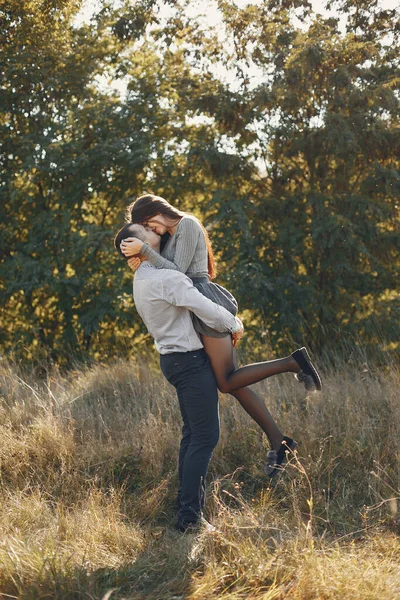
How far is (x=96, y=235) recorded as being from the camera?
930cm

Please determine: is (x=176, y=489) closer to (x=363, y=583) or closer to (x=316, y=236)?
(x=363, y=583)

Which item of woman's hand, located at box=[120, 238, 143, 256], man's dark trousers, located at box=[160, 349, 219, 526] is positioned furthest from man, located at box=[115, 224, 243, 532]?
woman's hand, located at box=[120, 238, 143, 256]

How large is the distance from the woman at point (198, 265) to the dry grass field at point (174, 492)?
2.24ft

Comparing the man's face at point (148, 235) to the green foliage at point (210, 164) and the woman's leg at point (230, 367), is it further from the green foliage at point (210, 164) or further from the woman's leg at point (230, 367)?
the green foliage at point (210, 164)

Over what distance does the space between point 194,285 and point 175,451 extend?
5.67ft

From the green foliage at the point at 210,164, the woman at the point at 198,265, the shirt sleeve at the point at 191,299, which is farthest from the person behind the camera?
the green foliage at the point at 210,164

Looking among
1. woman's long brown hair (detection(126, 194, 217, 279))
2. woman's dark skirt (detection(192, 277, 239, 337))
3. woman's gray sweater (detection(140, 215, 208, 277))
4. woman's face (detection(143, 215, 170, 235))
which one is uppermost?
woman's long brown hair (detection(126, 194, 217, 279))

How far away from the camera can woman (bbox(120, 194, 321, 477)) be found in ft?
14.6

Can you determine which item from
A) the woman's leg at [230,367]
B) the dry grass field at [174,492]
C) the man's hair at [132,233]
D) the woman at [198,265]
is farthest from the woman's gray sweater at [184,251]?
the dry grass field at [174,492]

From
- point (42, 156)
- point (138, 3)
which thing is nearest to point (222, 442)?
point (42, 156)

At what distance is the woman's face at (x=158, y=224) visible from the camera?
450 centimetres

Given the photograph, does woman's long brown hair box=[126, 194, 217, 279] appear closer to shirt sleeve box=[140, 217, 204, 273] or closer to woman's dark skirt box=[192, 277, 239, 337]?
shirt sleeve box=[140, 217, 204, 273]

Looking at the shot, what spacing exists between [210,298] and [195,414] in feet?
2.31

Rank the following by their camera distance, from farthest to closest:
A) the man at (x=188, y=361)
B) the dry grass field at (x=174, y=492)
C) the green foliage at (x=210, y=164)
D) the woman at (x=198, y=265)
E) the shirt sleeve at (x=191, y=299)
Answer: the green foliage at (x=210, y=164)
the woman at (x=198, y=265)
the man at (x=188, y=361)
the shirt sleeve at (x=191, y=299)
the dry grass field at (x=174, y=492)
